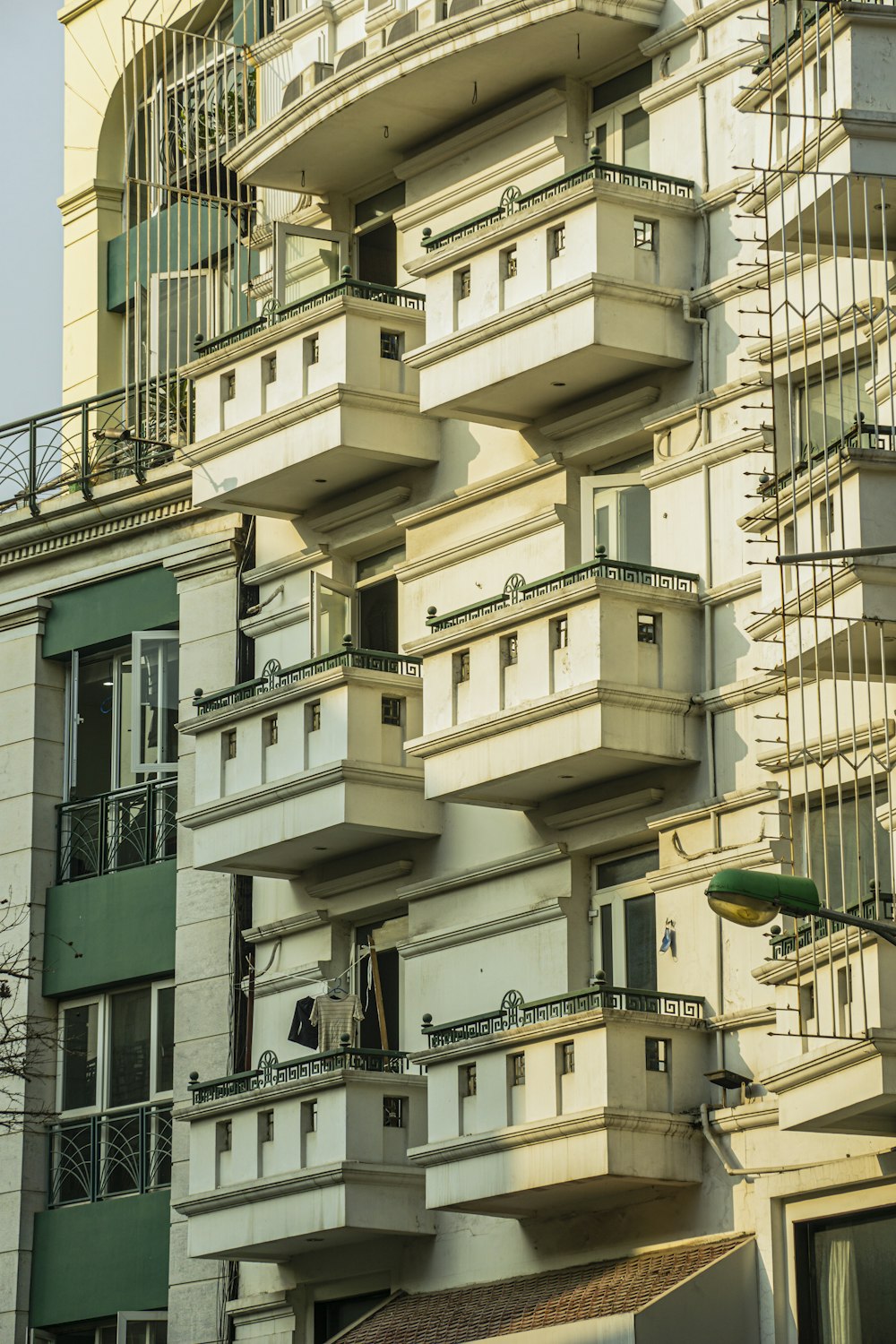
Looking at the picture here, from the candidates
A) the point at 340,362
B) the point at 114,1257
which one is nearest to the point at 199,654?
the point at 340,362

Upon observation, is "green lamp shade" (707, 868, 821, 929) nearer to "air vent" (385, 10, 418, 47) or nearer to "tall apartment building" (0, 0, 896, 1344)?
"tall apartment building" (0, 0, 896, 1344)

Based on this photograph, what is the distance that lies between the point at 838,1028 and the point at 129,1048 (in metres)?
12.3

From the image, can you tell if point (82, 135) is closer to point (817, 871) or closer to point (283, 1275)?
point (283, 1275)

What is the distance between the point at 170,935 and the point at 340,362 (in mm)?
6622

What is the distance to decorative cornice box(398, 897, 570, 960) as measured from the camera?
92.0ft

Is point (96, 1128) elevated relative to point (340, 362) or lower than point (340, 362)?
lower

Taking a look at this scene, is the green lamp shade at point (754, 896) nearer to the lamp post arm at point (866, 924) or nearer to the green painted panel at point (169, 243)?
the lamp post arm at point (866, 924)

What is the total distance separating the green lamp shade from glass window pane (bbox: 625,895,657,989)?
853cm

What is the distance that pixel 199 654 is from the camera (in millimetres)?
Answer: 33438

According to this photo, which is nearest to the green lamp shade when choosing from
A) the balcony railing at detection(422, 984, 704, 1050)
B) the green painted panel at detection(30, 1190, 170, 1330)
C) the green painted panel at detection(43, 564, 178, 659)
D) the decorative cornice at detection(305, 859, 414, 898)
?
the balcony railing at detection(422, 984, 704, 1050)

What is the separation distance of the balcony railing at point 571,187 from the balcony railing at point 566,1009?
739 cm

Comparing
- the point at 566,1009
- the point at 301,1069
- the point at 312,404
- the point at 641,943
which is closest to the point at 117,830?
the point at 301,1069

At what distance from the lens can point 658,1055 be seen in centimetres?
2586

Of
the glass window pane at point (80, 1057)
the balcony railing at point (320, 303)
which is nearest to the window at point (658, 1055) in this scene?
the balcony railing at point (320, 303)
